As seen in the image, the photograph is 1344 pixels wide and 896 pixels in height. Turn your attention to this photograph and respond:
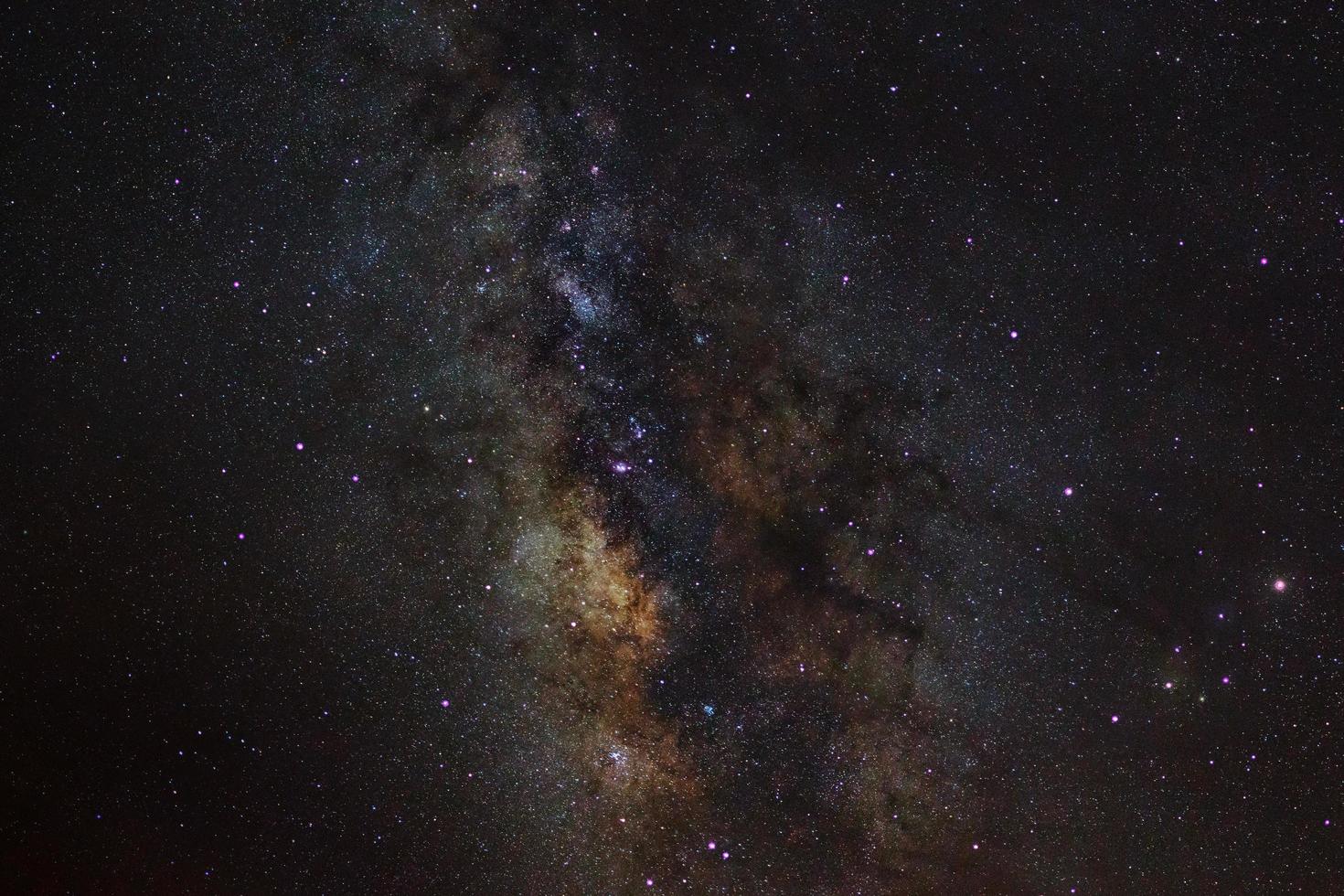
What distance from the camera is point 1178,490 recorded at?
Answer: 15.4 ft

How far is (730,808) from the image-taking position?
5.20m

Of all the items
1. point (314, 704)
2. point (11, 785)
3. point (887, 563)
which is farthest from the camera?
point (11, 785)

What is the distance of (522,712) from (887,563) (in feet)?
8.82

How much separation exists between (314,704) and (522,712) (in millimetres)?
1484

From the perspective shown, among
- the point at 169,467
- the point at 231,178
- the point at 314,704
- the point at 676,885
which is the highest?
the point at 231,178

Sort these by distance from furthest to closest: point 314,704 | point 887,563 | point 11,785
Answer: point 11,785
point 314,704
point 887,563

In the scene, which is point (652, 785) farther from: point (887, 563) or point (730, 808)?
point (887, 563)

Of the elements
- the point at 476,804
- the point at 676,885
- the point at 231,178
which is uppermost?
the point at 231,178

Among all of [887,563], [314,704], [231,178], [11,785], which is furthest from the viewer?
[11,785]

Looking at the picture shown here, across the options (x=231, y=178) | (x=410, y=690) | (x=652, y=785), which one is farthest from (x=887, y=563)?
(x=231, y=178)

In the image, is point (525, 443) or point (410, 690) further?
point (410, 690)

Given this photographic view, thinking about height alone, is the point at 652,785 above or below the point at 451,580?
below

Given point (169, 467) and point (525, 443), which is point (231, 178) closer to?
point (169, 467)

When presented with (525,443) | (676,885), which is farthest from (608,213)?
(676,885)
